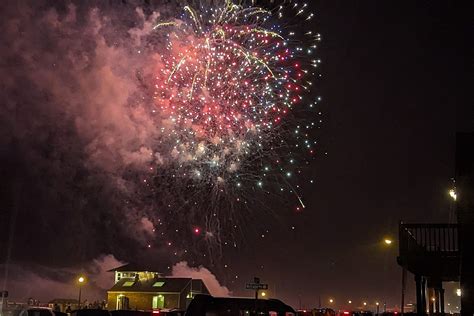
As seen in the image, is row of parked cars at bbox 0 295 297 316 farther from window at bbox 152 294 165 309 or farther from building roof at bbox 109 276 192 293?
building roof at bbox 109 276 192 293

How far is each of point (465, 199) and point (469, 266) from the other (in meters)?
2.20

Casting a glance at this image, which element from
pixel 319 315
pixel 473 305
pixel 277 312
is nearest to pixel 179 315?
pixel 319 315

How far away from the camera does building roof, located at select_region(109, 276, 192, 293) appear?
51969 millimetres

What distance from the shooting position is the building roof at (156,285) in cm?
5197

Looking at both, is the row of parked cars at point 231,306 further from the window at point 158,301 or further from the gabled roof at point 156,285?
the gabled roof at point 156,285

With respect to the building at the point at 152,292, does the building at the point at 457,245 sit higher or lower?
higher

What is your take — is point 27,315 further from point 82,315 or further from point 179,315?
point 179,315

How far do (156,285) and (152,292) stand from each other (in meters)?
0.82

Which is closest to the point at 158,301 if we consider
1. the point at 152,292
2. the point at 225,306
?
the point at 152,292

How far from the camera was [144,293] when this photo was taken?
172ft

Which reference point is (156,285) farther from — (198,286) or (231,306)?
(231,306)

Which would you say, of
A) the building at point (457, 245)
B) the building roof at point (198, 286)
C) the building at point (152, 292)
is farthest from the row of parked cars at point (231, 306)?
the building roof at point (198, 286)

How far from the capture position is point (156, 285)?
173ft

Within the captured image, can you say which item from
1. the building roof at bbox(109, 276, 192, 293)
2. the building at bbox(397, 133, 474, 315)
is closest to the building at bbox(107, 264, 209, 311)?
the building roof at bbox(109, 276, 192, 293)
